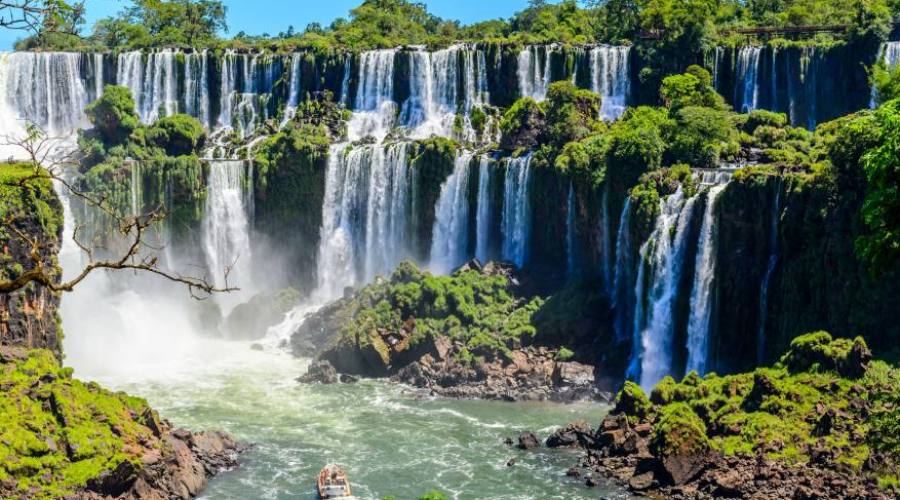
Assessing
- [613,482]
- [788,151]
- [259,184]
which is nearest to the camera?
[613,482]

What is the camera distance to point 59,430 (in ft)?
122

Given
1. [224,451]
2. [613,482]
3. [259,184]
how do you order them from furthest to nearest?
[259,184]
[224,451]
[613,482]

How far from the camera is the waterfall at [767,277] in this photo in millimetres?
45781

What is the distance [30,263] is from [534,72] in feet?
123

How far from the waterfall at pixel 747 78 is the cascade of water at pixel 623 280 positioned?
57.6ft

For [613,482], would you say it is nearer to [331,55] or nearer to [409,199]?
[409,199]

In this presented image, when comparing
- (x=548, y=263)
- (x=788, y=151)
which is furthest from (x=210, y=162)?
(x=788, y=151)

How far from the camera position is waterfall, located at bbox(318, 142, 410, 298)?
65938 millimetres

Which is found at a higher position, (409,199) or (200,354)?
(409,199)

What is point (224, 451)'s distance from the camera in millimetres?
41656

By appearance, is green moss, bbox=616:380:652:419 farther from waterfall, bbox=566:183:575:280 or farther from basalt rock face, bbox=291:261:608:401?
waterfall, bbox=566:183:575:280

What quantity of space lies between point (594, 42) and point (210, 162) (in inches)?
1080

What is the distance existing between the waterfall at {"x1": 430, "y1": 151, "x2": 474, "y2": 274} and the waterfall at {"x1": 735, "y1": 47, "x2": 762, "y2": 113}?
1683cm

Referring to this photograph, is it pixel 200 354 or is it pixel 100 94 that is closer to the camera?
pixel 200 354
